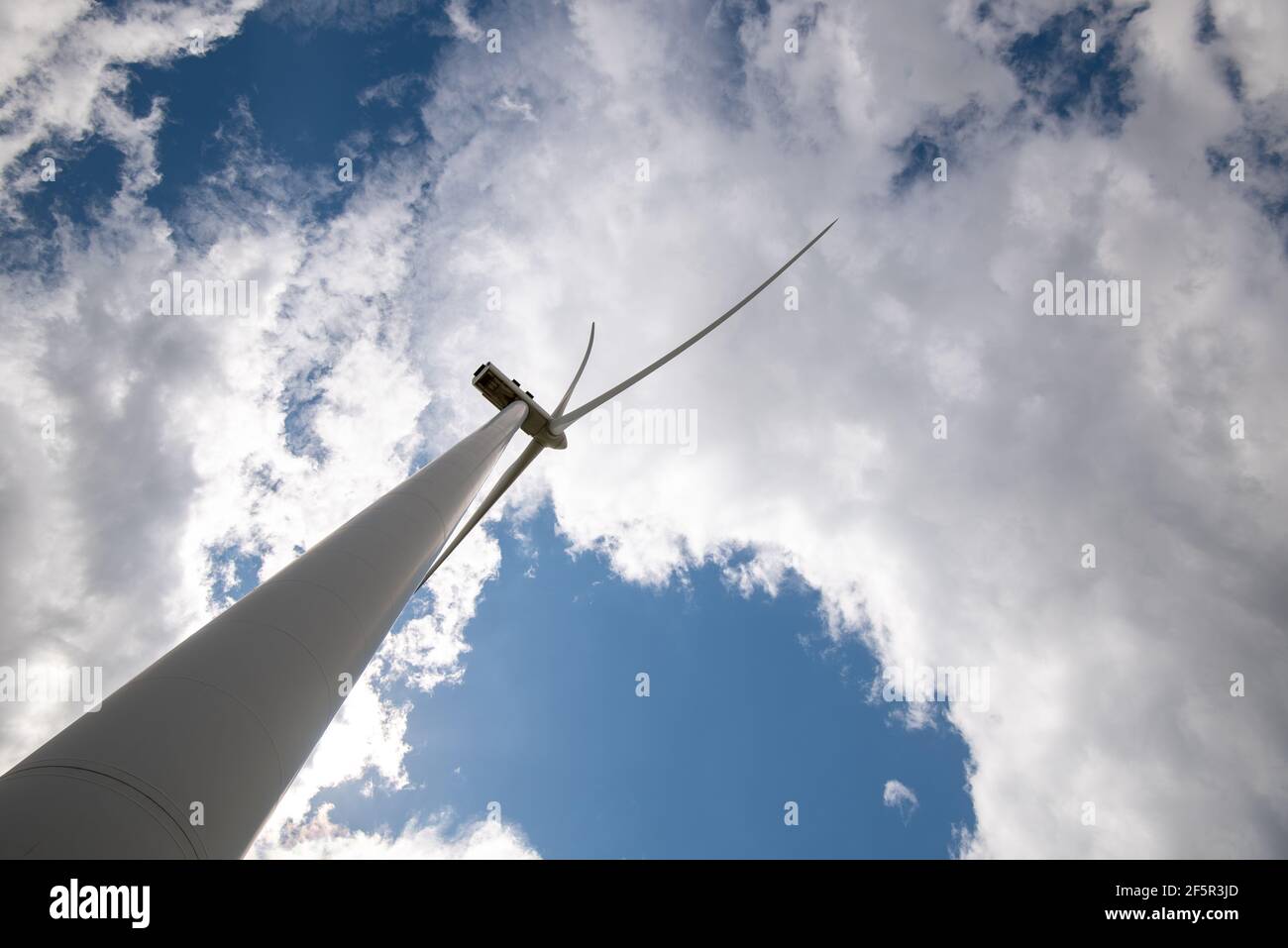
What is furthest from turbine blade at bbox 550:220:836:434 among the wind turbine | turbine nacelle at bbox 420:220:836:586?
the wind turbine

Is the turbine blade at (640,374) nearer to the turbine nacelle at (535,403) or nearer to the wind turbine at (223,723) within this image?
the turbine nacelle at (535,403)

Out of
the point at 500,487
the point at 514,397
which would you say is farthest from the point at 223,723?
the point at 514,397

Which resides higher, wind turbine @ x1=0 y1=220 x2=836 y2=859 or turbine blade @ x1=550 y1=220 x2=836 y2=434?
turbine blade @ x1=550 y1=220 x2=836 y2=434

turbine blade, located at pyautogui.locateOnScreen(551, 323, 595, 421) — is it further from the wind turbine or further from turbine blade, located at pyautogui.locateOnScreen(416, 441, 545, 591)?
the wind turbine

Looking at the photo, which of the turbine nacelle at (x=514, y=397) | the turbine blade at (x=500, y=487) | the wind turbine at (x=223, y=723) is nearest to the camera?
the wind turbine at (x=223, y=723)

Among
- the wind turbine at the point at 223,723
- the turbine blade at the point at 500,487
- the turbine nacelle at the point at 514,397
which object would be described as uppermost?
the turbine nacelle at the point at 514,397

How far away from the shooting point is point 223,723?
21.5 ft

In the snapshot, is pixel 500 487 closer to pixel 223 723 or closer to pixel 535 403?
pixel 535 403

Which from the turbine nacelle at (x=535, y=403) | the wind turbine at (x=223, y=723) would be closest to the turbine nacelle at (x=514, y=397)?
the turbine nacelle at (x=535, y=403)

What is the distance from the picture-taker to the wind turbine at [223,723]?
5070mm

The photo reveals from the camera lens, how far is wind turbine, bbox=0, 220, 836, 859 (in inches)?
200
